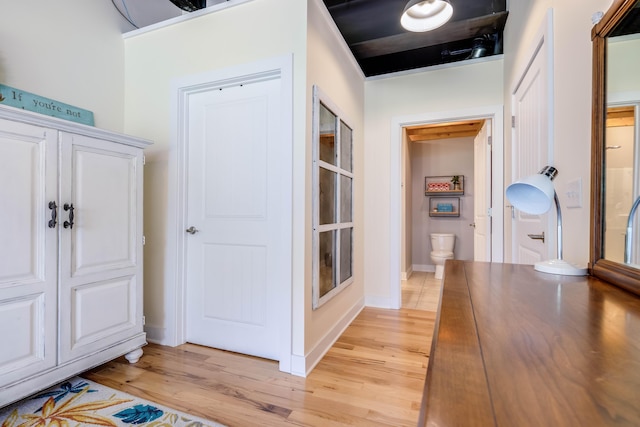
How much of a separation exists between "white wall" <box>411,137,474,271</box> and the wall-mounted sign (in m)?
4.72

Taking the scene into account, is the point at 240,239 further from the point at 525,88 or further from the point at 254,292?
the point at 525,88

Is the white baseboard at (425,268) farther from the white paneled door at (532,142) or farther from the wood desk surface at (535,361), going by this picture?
the wood desk surface at (535,361)

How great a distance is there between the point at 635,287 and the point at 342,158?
208 cm

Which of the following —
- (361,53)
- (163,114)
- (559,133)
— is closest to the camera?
(559,133)

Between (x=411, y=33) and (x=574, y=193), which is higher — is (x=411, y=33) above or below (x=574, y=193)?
above

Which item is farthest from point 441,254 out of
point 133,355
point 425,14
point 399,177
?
point 133,355

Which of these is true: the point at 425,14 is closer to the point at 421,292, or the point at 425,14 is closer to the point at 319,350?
the point at 319,350

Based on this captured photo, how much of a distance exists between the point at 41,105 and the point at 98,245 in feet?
3.40

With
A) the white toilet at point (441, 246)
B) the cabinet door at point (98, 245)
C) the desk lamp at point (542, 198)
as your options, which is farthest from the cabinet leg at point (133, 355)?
the white toilet at point (441, 246)

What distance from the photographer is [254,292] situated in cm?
211

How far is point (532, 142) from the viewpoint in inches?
73.0

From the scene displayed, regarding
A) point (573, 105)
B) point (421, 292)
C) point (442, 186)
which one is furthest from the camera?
point (442, 186)

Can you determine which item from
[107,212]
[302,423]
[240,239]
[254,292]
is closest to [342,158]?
[240,239]

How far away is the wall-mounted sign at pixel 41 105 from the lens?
179cm
